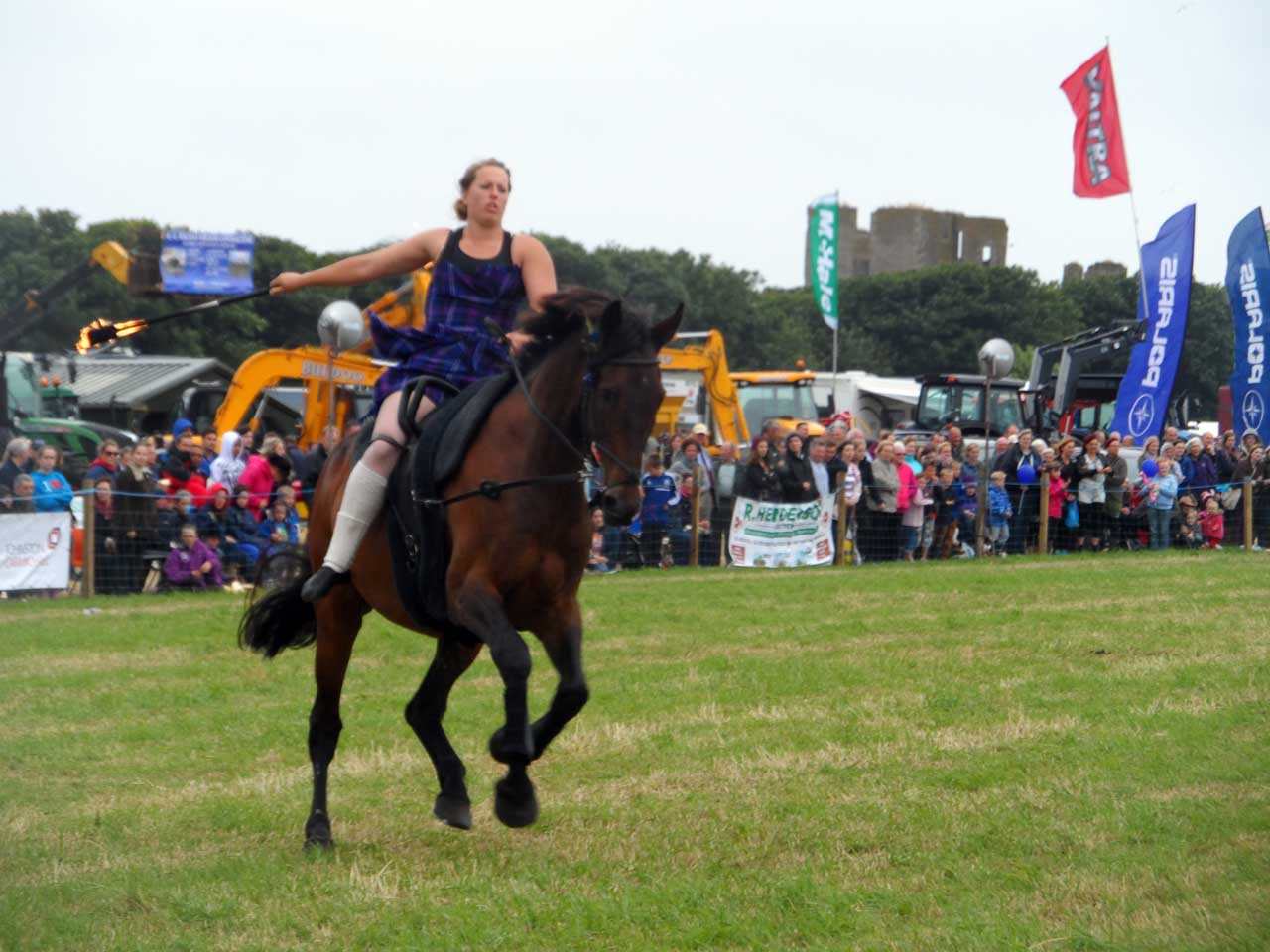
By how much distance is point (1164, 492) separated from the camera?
24250 millimetres

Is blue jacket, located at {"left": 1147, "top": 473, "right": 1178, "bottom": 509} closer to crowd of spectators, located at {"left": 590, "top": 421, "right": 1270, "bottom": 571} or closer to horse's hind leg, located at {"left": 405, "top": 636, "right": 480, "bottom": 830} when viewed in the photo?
crowd of spectators, located at {"left": 590, "top": 421, "right": 1270, "bottom": 571}

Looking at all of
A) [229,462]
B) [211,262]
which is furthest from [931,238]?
[229,462]

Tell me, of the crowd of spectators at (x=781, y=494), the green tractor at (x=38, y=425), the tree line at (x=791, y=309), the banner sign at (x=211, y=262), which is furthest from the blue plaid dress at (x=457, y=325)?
the tree line at (x=791, y=309)

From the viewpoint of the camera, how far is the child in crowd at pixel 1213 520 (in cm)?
2478

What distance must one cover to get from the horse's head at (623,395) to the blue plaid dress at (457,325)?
0.90 m

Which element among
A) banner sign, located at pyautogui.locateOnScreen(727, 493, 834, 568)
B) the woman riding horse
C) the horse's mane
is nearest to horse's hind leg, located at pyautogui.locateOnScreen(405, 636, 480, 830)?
the woman riding horse

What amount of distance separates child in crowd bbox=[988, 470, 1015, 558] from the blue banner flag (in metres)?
4.63

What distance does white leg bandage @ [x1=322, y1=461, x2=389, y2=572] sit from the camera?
7105 millimetres

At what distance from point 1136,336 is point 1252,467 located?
4858mm

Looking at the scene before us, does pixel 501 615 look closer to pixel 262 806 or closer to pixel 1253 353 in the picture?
pixel 262 806

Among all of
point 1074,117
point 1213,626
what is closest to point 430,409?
point 1213,626

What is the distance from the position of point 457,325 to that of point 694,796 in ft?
8.00

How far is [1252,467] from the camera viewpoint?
2473 cm

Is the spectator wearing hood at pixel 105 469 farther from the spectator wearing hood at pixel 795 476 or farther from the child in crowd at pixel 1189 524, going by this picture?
the child in crowd at pixel 1189 524
